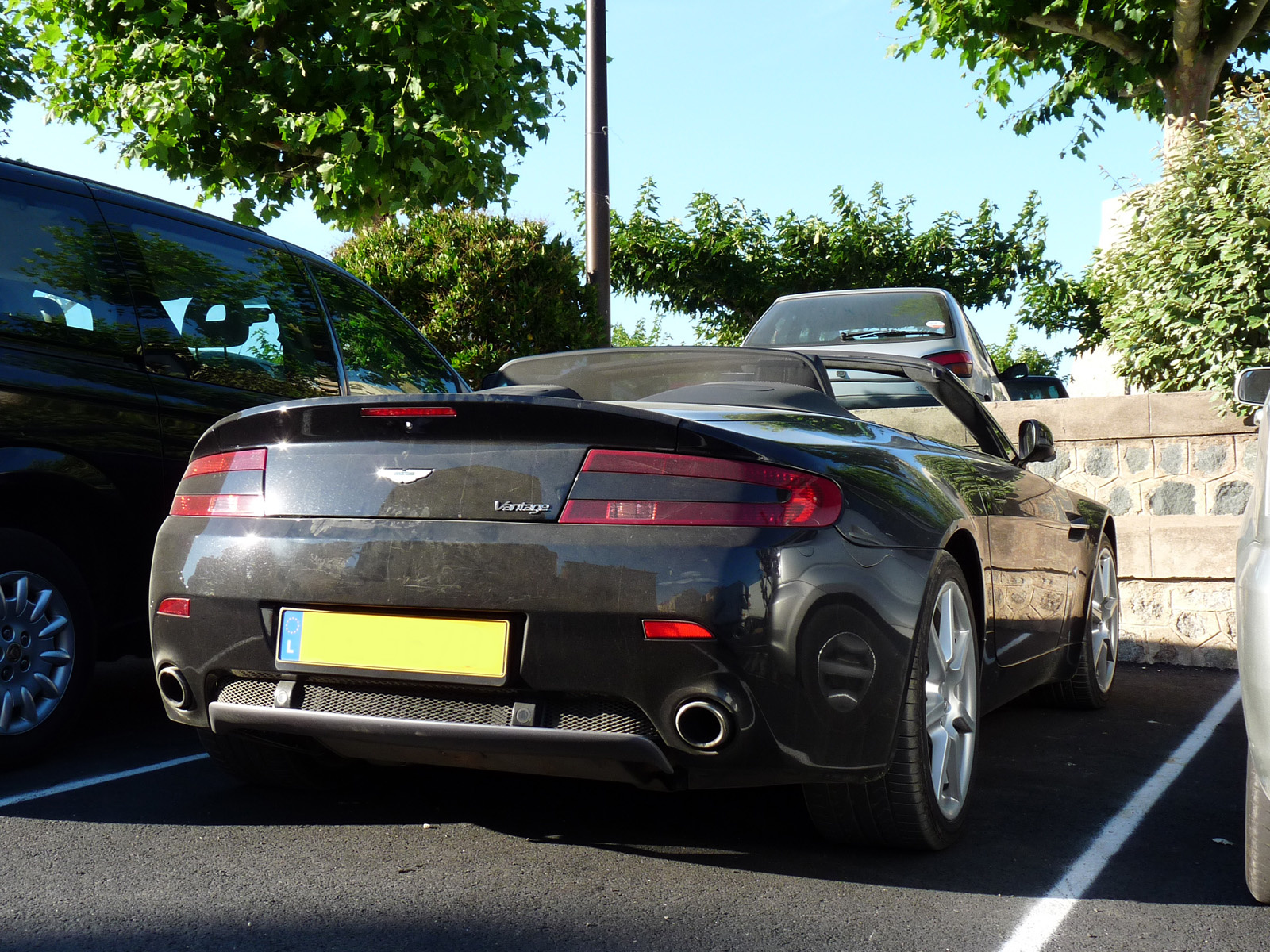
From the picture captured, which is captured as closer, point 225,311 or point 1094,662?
point 225,311

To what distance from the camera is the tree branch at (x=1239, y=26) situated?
12719 mm

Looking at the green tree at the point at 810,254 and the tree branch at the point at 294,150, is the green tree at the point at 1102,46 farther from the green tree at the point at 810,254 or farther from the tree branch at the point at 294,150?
the green tree at the point at 810,254

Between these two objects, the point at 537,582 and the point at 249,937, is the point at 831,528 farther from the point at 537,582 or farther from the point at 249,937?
the point at 249,937

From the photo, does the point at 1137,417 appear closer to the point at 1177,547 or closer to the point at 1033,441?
the point at 1177,547

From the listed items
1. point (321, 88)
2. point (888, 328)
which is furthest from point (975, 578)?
point (321, 88)

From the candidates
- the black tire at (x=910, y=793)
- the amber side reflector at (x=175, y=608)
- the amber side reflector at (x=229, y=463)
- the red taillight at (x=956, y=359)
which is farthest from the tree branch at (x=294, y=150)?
the black tire at (x=910, y=793)

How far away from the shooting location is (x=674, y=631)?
2721mm

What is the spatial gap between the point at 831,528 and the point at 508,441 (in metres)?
0.78

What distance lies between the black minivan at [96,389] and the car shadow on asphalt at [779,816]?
483 mm

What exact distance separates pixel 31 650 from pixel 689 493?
2.40 meters

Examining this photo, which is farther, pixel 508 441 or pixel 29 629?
pixel 29 629

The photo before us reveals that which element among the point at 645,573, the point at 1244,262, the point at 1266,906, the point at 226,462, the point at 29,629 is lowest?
the point at 1266,906

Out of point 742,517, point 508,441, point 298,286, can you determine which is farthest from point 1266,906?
point 298,286

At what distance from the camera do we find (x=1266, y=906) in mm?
2912
